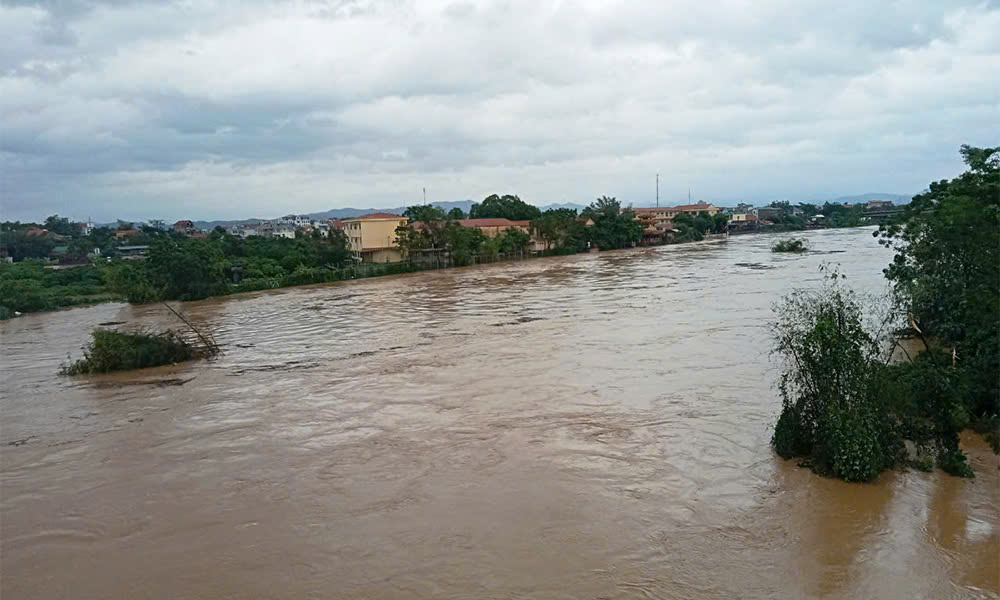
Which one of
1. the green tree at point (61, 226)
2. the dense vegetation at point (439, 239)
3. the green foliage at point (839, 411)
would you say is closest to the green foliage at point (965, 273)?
the green foliage at point (839, 411)

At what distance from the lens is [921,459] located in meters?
7.88

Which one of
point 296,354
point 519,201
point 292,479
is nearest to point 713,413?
point 292,479

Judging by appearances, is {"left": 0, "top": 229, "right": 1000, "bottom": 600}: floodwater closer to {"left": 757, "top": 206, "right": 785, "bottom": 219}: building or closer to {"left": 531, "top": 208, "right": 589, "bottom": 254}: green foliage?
{"left": 531, "top": 208, "right": 589, "bottom": 254}: green foliage

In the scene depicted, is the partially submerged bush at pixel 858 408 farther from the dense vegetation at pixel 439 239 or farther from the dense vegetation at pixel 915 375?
the dense vegetation at pixel 439 239

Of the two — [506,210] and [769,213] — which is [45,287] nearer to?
[506,210]

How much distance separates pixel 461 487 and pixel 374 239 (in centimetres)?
3557

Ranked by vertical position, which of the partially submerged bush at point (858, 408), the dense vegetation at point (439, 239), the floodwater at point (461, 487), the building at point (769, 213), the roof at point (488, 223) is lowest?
the floodwater at point (461, 487)

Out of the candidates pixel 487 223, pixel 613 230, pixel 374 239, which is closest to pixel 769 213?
pixel 613 230

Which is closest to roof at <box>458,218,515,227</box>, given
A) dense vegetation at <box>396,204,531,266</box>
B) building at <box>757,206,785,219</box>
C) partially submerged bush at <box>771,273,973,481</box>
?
dense vegetation at <box>396,204,531,266</box>

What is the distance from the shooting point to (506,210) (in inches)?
2330

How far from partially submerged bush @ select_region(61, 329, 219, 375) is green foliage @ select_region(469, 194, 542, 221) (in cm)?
4422

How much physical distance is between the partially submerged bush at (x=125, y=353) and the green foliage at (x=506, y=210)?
44223 millimetres

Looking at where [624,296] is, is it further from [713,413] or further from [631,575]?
[631,575]

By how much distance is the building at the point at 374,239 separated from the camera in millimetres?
41719
